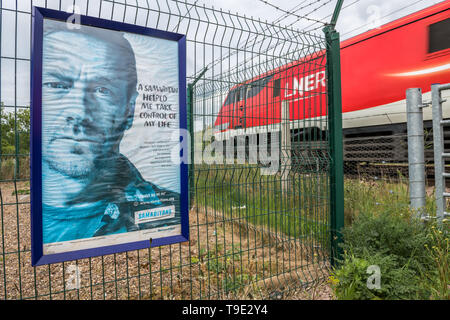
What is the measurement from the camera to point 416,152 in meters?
3.04

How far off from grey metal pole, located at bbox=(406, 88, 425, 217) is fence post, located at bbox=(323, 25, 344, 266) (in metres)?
0.80

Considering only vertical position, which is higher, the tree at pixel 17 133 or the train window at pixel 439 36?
the train window at pixel 439 36

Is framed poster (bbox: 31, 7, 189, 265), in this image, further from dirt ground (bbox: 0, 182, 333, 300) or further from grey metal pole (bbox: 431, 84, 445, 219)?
grey metal pole (bbox: 431, 84, 445, 219)

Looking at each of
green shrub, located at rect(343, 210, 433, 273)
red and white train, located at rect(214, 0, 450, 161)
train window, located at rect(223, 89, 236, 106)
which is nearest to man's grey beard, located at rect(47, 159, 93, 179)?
train window, located at rect(223, 89, 236, 106)

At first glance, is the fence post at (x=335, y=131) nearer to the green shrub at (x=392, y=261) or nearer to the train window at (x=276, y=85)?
the green shrub at (x=392, y=261)

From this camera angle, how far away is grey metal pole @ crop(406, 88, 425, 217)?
9.86 feet

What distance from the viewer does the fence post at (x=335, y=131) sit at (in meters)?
2.88

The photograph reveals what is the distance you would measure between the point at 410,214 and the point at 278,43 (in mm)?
2203

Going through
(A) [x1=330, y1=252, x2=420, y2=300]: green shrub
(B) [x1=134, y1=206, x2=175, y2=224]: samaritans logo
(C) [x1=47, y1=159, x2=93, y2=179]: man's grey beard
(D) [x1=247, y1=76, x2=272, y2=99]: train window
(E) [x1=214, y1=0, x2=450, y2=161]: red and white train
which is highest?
(E) [x1=214, y1=0, x2=450, y2=161]: red and white train

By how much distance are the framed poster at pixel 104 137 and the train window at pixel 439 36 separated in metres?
4.84

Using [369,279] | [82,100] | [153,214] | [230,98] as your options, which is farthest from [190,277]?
[230,98]

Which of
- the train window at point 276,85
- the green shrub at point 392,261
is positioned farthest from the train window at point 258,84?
the green shrub at point 392,261
